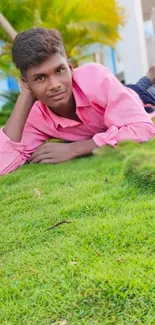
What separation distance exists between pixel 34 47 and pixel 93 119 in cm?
59

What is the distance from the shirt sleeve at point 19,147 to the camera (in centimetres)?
285

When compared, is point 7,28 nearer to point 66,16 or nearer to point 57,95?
point 66,16

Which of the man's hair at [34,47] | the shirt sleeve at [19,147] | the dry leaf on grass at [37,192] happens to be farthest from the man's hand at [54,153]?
the dry leaf on grass at [37,192]

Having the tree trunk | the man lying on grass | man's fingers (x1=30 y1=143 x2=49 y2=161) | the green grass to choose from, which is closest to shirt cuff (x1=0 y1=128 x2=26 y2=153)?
the man lying on grass

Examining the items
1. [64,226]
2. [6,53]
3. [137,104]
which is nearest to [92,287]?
[64,226]

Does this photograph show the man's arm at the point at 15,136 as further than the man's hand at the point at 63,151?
Yes

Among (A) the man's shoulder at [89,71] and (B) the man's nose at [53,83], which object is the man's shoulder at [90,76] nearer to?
(A) the man's shoulder at [89,71]

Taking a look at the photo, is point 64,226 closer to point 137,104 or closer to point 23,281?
A: point 23,281

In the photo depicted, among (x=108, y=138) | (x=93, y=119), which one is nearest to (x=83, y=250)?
(x=108, y=138)

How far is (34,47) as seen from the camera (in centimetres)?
248

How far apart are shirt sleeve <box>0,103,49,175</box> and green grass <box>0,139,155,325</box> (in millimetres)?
661

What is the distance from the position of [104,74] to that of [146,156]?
866 millimetres

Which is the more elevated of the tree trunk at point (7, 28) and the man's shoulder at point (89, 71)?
the man's shoulder at point (89, 71)

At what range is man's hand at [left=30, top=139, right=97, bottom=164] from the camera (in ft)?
8.97
